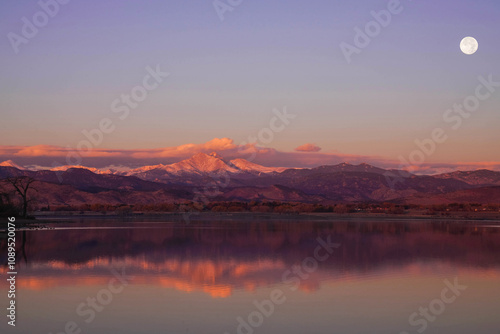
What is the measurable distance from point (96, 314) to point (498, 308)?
12.2 m

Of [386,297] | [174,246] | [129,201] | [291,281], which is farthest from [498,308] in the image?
[129,201]

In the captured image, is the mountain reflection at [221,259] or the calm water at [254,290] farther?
the mountain reflection at [221,259]

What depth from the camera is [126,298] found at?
19.9 m

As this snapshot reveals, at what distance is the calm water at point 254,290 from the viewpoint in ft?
54.4

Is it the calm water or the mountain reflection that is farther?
the mountain reflection

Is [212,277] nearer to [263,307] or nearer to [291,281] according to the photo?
[291,281]

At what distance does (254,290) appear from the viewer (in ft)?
70.9

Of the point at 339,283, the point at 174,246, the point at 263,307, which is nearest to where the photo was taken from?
the point at 263,307

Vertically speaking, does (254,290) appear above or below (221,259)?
below

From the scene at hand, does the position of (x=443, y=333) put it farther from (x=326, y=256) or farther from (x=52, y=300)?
(x=326, y=256)

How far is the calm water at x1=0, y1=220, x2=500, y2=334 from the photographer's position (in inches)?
653

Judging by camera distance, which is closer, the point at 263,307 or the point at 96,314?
the point at 96,314

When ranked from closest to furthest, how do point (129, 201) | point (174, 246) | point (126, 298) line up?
point (126, 298)
point (174, 246)
point (129, 201)

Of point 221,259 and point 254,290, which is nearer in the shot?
point 254,290
